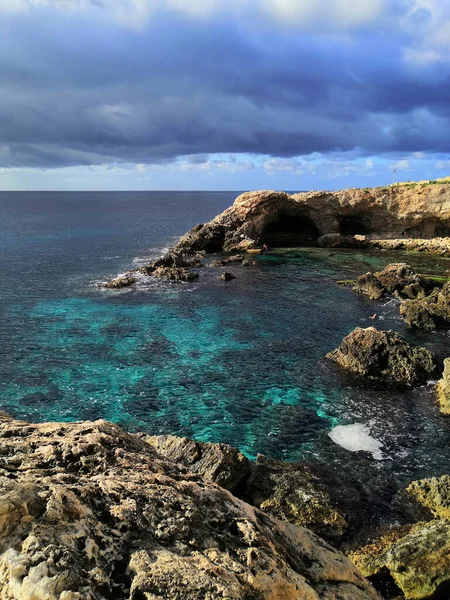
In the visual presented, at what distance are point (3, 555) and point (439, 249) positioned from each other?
77071 mm

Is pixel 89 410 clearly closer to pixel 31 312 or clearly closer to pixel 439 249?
pixel 31 312

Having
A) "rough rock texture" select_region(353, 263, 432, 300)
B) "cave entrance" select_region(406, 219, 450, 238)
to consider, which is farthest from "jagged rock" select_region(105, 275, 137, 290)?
"cave entrance" select_region(406, 219, 450, 238)

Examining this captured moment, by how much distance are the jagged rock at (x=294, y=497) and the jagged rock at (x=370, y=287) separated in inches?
1247

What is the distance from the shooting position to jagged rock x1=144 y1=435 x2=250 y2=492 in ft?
52.6

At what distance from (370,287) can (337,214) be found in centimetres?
3506

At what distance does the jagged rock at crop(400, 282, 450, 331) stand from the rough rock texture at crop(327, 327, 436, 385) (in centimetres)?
849

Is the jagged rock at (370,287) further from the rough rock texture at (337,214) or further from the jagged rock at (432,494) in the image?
the jagged rock at (432,494)

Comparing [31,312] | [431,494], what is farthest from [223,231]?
[431,494]

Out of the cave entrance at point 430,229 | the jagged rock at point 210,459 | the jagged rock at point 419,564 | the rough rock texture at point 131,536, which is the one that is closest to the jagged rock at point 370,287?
the jagged rock at point 210,459

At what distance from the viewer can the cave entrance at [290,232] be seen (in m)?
83.7

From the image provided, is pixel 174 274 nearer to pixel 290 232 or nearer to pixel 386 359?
pixel 386 359

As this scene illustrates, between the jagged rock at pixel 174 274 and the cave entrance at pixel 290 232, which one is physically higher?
the cave entrance at pixel 290 232

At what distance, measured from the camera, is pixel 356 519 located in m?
16.3

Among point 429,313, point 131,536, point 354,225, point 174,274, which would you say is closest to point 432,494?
point 131,536
